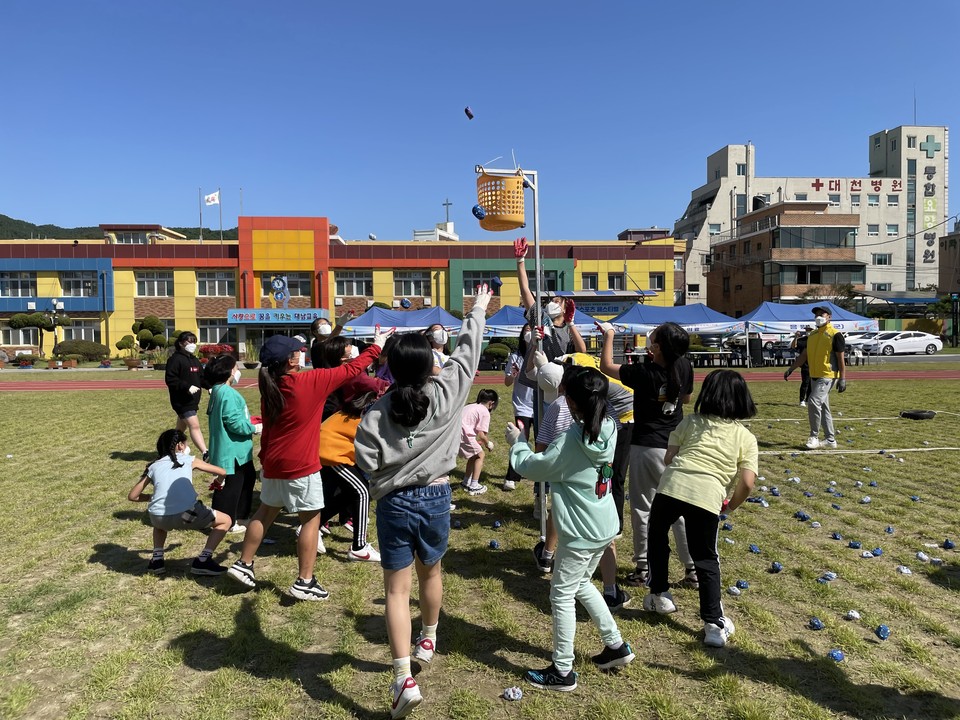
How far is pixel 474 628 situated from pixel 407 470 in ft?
4.80

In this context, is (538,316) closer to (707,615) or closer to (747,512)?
(707,615)

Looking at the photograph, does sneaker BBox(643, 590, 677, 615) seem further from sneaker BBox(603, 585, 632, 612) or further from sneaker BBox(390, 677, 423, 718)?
sneaker BBox(390, 677, 423, 718)

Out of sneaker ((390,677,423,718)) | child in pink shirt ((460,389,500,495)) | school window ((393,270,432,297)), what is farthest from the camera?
school window ((393,270,432,297))

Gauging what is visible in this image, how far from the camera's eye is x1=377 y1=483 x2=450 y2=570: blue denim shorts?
3.07 metres

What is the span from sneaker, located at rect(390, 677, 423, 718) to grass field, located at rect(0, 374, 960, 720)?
7.4 inches

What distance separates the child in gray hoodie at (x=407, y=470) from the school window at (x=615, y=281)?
47250 mm

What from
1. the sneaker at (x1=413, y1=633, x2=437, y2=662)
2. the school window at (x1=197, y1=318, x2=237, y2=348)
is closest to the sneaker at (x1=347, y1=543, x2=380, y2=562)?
the sneaker at (x1=413, y1=633, x2=437, y2=662)

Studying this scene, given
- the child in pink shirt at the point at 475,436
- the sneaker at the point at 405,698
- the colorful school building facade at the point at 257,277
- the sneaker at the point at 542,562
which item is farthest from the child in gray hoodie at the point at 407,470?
the colorful school building facade at the point at 257,277

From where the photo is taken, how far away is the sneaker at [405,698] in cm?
291

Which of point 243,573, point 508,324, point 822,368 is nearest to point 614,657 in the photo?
point 243,573

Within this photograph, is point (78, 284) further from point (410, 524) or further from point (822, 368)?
point (410, 524)

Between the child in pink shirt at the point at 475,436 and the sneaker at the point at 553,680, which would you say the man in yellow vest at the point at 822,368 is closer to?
the child in pink shirt at the point at 475,436

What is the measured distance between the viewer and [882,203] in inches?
2773

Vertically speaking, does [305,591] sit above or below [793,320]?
below
